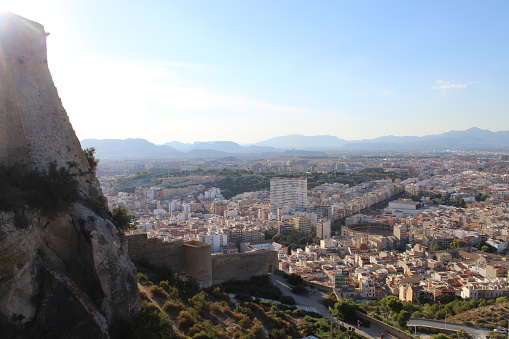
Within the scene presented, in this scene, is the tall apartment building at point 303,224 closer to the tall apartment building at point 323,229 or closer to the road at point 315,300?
the tall apartment building at point 323,229

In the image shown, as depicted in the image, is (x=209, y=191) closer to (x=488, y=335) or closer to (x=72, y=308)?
(x=488, y=335)

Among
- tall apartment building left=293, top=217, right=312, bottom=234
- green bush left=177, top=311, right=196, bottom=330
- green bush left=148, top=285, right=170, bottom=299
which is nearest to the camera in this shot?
green bush left=177, top=311, right=196, bottom=330

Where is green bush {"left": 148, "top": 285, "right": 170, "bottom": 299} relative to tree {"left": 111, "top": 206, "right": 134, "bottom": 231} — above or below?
below

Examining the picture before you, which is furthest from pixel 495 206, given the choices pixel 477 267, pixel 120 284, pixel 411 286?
pixel 120 284

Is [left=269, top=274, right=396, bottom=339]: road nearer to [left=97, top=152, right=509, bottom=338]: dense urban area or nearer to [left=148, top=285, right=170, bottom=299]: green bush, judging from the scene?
[left=97, top=152, right=509, bottom=338]: dense urban area

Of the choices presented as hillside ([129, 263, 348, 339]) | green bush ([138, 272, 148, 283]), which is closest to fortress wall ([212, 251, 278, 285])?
hillside ([129, 263, 348, 339])

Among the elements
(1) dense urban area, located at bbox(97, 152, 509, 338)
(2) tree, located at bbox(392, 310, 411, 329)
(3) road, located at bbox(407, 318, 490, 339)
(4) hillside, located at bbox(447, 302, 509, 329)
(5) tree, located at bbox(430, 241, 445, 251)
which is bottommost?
(5) tree, located at bbox(430, 241, 445, 251)

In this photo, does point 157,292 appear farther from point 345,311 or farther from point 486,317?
point 486,317

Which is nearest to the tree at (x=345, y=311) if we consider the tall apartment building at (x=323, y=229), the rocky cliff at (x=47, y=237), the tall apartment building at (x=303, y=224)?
the rocky cliff at (x=47, y=237)
